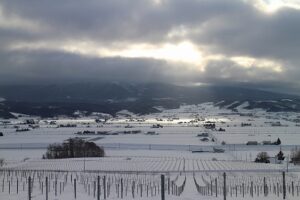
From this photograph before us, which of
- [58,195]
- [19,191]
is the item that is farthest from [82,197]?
[19,191]

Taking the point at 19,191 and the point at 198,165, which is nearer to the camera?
the point at 19,191

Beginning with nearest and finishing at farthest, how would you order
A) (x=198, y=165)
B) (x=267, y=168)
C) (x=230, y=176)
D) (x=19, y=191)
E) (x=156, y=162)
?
(x=19, y=191), (x=230, y=176), (x=267, y=168), (x=198, y=165), (x=156, y=162)

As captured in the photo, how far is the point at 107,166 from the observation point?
186ft

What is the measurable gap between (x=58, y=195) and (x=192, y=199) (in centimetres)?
827

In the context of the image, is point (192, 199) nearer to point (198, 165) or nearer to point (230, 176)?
point (230, 176)

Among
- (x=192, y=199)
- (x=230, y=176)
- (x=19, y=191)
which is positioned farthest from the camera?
(x=230, y=176)

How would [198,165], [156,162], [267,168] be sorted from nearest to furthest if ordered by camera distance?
[267,168] → [198,165] → [156,162]

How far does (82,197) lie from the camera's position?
85.1ft

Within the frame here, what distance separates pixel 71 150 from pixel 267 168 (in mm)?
38452

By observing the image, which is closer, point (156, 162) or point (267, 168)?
point (267, 168)

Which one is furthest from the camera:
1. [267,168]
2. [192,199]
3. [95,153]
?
[95,153]

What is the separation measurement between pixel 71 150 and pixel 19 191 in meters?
51.4

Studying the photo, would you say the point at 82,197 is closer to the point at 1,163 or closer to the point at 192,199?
the point at 192,199

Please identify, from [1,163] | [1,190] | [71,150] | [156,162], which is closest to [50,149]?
[71,150]
